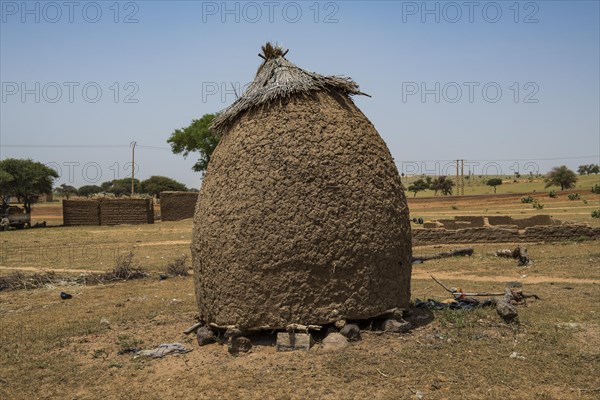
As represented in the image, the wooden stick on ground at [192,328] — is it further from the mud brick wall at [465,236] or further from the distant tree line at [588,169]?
the distant tree line at [588,169]

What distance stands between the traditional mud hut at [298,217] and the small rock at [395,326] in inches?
7.5

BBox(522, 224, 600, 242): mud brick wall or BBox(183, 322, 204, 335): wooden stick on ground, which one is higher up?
BBox(522, 224, 600, 242): mud brick wall

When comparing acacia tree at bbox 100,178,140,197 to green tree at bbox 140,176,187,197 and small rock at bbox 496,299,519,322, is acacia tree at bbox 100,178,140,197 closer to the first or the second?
green tree at bbox 140,176,187,197

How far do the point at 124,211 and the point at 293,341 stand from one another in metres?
26.0

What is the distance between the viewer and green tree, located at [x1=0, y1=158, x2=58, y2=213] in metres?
34.9

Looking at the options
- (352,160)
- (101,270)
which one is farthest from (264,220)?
(101,270)

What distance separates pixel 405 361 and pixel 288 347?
1.23 m

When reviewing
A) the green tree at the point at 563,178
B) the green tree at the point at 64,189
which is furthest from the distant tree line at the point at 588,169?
the green tree at the point at 64,189

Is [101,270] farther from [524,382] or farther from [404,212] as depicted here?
[524,382]

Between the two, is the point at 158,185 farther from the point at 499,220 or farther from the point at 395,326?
the point at 395,326

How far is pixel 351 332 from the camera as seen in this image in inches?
227

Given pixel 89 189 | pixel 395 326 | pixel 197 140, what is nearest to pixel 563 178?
pixel 197 140

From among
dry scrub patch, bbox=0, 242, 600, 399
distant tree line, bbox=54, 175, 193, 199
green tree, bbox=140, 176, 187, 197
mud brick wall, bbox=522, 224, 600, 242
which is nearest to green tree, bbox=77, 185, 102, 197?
distant tree line, bbox=54, 175, 193, 199

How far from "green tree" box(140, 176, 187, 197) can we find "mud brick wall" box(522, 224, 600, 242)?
52.7 meters
